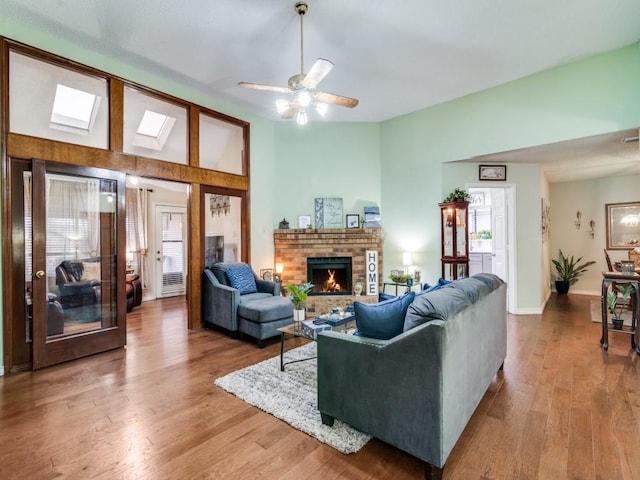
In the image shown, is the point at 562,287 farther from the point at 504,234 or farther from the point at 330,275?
the point at 330,275

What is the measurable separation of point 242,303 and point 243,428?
1975 millimetres

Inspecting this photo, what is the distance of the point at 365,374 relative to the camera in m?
1.87

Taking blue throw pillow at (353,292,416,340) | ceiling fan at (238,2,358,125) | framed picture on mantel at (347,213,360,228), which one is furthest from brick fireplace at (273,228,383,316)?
blue throw pillow at (353,292,416,340)

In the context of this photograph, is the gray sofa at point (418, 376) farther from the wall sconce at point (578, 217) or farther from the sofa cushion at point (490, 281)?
the wall sconce at point (578, 217)

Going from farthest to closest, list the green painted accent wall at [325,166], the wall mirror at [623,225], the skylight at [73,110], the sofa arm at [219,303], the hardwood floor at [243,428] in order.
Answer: the wall mirror at [623,225], the green painted accent wall at [325,166], the sofa arm at [219,303], the skylight at [73,110], the hardwood floor at [243,428]

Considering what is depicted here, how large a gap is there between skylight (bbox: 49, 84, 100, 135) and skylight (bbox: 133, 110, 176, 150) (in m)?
0.53

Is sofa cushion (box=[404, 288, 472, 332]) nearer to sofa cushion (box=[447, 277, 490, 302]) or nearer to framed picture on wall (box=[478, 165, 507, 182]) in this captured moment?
sofa cushion (box=[447, 277, 490, 302])

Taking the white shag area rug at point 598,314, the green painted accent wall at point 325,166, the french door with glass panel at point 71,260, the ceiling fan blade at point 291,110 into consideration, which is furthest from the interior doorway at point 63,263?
the white shag area rug at point 598,314

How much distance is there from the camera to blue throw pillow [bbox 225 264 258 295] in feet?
14.5

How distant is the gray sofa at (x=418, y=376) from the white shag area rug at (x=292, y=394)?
0.39 ft

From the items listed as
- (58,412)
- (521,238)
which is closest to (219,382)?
(58,412)

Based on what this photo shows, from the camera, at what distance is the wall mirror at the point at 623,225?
6.41 metres

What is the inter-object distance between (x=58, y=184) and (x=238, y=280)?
7.53ft

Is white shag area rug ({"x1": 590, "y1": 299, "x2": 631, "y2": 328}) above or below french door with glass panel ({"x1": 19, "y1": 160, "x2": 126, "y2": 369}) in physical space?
below
